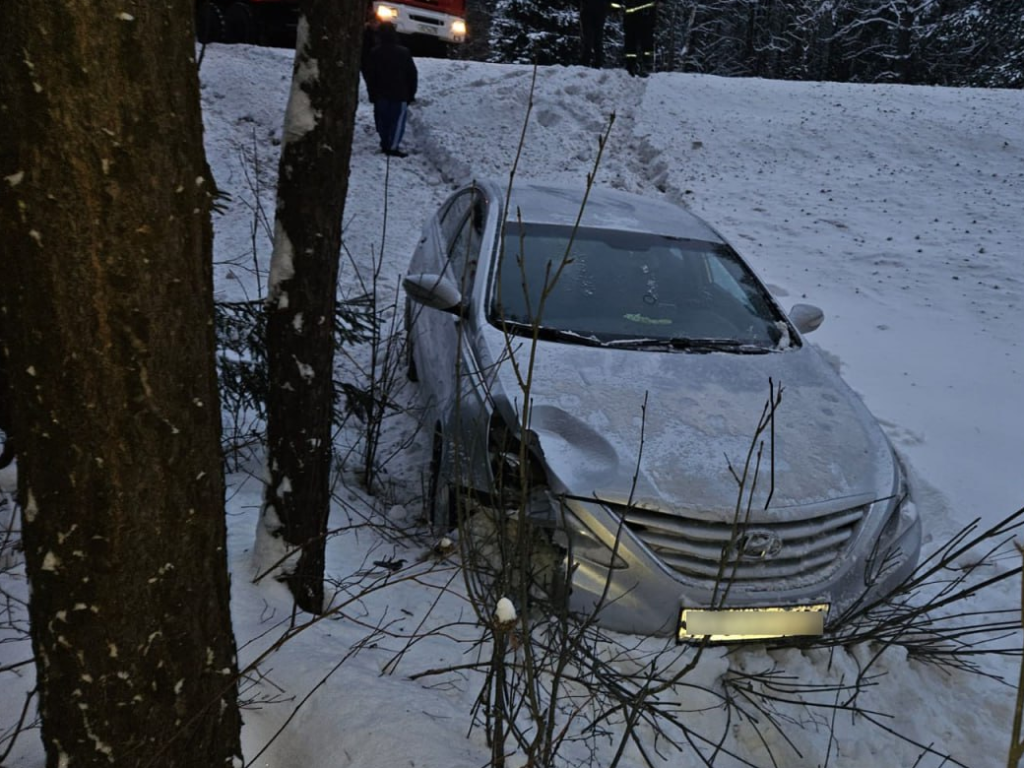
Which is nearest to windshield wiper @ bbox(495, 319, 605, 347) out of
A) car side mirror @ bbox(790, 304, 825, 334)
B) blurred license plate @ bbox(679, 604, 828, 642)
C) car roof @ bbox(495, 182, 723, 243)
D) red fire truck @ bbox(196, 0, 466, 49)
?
car roof @ bbox(495, 182, 723, 243)

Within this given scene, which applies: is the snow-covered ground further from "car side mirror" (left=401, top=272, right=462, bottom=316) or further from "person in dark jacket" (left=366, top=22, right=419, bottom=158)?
"car side mirror" (left=401, top=272, right=462, bottom=316)

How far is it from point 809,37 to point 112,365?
31.9 meters

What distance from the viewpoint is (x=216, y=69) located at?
12.5 meters

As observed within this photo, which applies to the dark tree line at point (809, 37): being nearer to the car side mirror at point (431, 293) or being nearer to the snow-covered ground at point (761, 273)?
the snow-covered ground at point (761, 273)

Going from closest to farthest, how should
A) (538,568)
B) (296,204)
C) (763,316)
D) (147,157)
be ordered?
(147,157), (296,204), (538,568), (763,316)

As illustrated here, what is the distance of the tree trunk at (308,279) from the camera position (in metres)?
2.47

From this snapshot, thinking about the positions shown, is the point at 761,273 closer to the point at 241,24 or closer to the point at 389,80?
the point at 389,80

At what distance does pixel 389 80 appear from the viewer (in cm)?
1049

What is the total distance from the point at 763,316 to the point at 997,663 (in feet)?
5.99

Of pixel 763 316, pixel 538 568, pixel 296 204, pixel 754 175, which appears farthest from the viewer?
pixel 754 175

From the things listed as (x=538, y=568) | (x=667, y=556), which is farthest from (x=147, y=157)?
(x=667, y=556)

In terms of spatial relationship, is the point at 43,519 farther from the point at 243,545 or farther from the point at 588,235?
the point at 588,235

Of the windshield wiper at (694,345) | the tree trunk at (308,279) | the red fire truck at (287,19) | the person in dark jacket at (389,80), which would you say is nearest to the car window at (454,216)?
the windshield wiper at (694,345)

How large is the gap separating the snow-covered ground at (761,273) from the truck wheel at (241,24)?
1.14 meters
